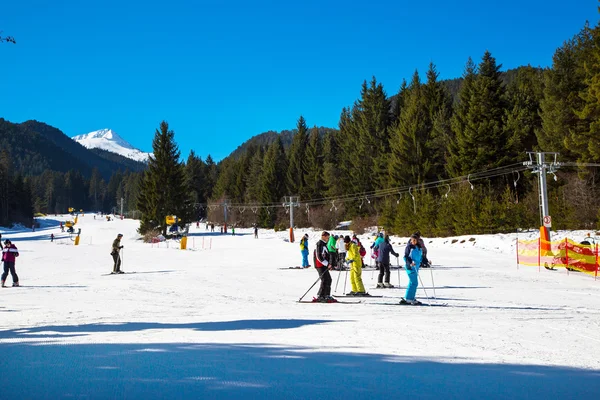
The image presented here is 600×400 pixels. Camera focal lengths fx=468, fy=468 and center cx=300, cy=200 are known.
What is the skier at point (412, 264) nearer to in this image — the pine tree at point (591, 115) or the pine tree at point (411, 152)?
the pine tree at point (591, 115)

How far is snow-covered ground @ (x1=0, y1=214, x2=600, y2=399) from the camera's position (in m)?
4.95

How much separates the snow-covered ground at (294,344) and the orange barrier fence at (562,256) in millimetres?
5008

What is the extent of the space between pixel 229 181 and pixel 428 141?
65816 mm

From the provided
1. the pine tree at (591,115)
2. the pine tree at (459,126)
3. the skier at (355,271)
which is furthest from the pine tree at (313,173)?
the skier at (355,271)

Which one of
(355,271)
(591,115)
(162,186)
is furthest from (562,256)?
(162,186)

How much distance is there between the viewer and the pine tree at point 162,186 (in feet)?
205

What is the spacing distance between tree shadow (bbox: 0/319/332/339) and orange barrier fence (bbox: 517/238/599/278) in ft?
51.4

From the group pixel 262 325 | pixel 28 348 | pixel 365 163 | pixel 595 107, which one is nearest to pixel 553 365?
pixel 262 325

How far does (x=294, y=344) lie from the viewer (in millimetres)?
7156

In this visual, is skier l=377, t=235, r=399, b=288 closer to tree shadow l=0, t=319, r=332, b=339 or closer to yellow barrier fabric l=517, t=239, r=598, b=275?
tree shadow l=0, t=319, r=332, b=339

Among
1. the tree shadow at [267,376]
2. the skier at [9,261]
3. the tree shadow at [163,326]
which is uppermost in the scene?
the skier at [9,261]

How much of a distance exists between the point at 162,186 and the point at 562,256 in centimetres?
5235

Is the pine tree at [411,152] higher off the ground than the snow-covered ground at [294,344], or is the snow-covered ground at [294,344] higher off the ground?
the pine tree at [411,152]

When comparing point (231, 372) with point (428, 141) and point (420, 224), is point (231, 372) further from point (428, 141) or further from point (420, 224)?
point (428, 141)
